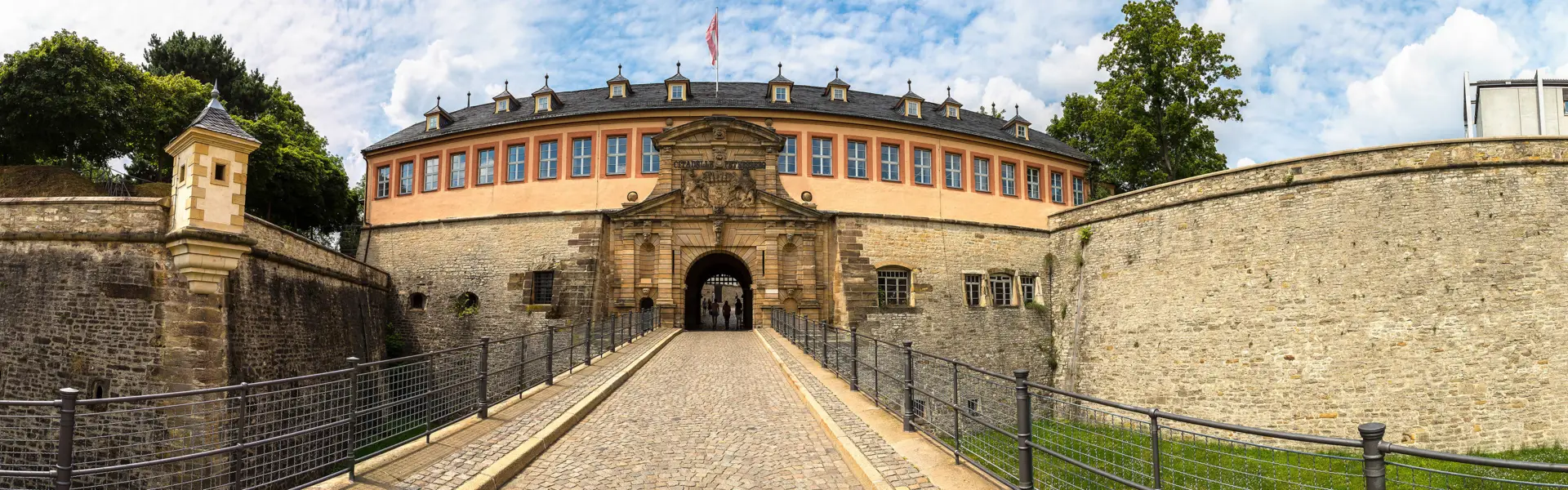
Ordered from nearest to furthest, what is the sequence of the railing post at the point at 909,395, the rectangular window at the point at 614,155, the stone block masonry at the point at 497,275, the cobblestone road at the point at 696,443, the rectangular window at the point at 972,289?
the cobblestone road at the point at 696,443, the railing post at the point at 909,395, the stone block masonry at the point at 497,275, the rectangular window at the point at 614,155, the rectangular window at the point at 972,289

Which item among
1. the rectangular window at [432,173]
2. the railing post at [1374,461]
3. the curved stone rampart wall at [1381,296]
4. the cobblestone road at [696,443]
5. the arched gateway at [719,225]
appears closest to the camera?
the railing post at [1374,461]

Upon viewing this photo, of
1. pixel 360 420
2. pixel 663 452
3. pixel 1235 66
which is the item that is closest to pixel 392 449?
pixel 360 420

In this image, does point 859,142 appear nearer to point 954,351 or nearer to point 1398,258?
point 954,351

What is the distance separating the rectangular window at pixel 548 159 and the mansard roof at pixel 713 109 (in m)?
1.03

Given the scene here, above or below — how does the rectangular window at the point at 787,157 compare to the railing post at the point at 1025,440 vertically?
above

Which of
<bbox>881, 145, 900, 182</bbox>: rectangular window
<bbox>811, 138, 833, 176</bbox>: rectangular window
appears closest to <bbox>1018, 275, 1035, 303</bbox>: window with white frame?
<bbox>881, 145, 900, 182</bbox>: rectangular window

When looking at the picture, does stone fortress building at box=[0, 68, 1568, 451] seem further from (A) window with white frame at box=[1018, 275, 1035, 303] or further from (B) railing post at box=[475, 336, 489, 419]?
(B) railing post at box=[475, 336, 489, 419]

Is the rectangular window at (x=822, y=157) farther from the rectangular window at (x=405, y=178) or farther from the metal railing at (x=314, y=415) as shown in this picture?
the metal railing at (x=314, y=415)

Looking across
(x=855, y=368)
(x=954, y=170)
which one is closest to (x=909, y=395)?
(x=855, y=368)

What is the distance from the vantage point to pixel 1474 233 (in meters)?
18.1

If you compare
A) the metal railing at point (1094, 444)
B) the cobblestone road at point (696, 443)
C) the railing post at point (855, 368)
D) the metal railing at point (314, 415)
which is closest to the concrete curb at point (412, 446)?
the metal railing at point (314, 415)

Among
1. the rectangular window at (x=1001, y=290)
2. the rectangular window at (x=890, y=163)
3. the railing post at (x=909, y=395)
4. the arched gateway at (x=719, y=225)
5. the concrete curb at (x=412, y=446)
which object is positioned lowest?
the concrete curb at (x=412, y=446)

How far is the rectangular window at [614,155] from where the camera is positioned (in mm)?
28531

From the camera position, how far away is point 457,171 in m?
30.1
